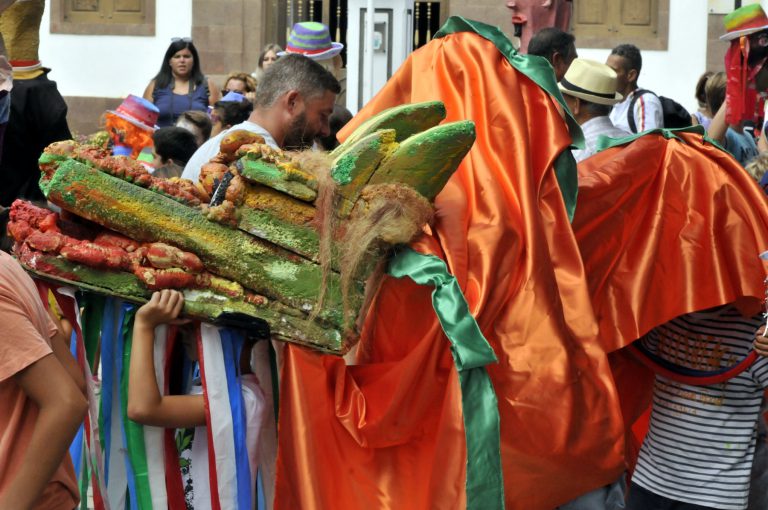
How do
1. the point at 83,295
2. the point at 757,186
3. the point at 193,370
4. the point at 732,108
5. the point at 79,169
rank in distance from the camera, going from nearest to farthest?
the point at 79,169, the point at 83,295, the point at 193,370, the point at 757,186, the point at 732,108

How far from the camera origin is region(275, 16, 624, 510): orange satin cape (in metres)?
3.25

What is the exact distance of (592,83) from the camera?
5059 millimetres

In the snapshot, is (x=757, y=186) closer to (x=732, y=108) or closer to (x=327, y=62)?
(x=732, y=108)

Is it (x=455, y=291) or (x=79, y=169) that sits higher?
(x=79, y=169)

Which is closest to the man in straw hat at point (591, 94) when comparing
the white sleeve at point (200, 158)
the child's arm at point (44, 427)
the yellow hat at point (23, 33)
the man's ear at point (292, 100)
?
the man's ear at point (292, 100)

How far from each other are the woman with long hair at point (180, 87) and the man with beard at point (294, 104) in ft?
18.1

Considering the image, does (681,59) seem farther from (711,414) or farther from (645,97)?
(711,414)

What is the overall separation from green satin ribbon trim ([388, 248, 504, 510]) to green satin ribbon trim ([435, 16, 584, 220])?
23.8 inches

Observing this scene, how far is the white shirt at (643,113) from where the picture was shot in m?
6.84

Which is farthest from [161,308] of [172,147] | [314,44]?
[314,44]

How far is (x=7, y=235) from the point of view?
344 cm

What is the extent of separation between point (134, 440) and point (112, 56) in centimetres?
1191

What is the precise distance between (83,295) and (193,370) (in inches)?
15.8

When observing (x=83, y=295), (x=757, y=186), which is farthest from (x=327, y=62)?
(x=83, y=295)
